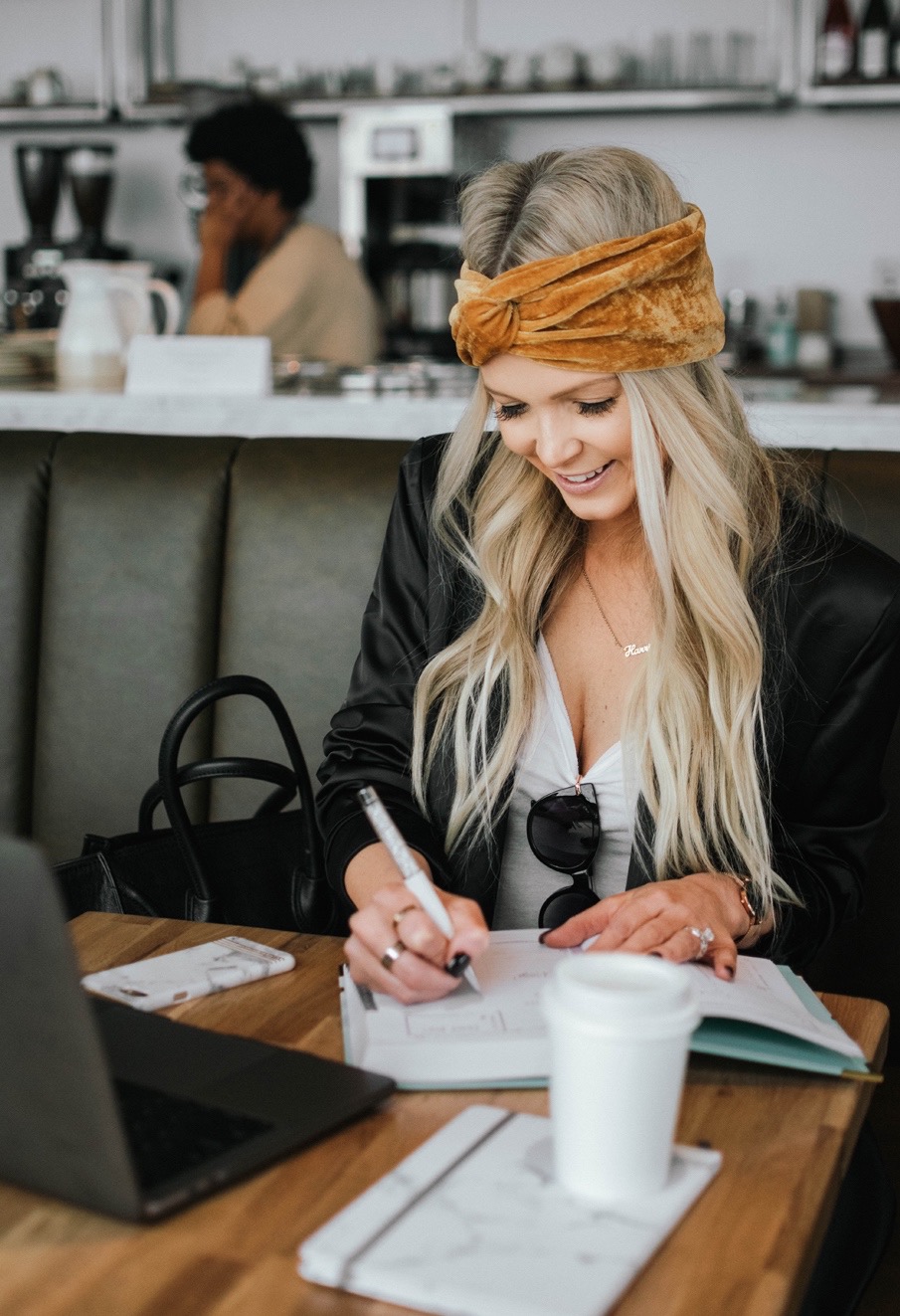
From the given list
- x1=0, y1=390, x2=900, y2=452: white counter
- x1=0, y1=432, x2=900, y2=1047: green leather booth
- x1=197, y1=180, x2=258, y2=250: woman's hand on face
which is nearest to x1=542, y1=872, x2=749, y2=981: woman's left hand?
x1=0, y1=432, x2=900, y2=1047: green leather booth

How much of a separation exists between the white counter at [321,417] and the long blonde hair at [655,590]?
753 mm

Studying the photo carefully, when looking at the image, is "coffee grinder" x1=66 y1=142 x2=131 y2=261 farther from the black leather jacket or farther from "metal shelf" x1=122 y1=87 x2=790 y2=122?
the black leather jacket

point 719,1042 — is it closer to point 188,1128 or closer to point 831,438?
point 188,1128

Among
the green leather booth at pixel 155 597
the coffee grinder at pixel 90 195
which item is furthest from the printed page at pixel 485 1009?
the coffee grinder at pixel 90 195

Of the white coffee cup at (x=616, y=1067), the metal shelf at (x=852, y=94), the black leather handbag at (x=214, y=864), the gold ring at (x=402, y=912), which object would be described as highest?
the metal shelf at (x=852, y=94)

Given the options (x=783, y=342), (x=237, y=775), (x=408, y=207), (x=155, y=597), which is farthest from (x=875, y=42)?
(x=237, y=775)

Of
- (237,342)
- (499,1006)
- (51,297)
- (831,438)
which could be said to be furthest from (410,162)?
(499,1006)

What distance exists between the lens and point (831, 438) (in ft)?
7.38

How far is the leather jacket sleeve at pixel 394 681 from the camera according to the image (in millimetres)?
1445

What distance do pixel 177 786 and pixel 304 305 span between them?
2729 millimetres

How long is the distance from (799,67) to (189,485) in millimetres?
3493

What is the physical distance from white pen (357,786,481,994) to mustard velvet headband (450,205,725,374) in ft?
1.43

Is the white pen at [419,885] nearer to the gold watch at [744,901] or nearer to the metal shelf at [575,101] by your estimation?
the gold watch at [744,901]

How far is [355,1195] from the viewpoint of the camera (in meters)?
0.78
